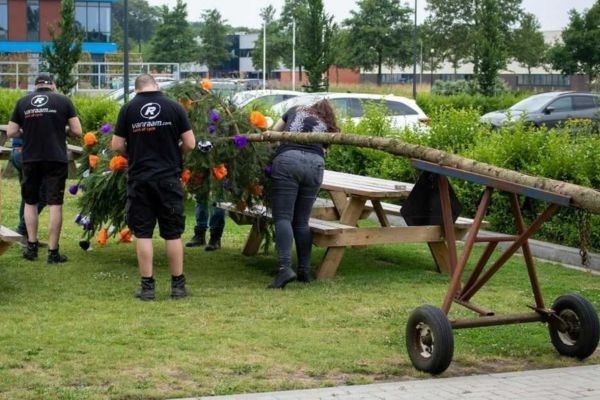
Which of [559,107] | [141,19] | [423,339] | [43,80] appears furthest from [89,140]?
[141,19]

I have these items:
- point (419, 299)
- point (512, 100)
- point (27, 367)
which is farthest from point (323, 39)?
point (27, 367)

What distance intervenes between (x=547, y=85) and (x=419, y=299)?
6972cm

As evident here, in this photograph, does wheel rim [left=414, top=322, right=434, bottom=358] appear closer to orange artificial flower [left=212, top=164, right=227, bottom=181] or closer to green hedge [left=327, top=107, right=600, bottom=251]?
orange artificial flower [left=212, top=164, right=227, bottom=181]

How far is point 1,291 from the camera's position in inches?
329

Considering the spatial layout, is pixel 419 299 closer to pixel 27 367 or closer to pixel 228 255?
pixel 228 255

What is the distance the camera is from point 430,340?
639 cm

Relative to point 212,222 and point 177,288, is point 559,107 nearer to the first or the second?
point 212,222

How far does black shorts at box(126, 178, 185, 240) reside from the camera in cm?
814

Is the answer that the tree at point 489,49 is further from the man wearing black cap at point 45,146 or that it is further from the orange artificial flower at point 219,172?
the orange artificial flower at point 219,172

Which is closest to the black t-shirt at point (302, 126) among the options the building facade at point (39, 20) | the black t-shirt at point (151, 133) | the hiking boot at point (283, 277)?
the hiking boot at point (283, 277)

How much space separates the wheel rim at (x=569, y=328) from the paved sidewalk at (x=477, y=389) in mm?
445

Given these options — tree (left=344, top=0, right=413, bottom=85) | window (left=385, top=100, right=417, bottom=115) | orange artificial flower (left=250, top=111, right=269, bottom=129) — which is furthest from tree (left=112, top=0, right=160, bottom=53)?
orange artificial flower (left=250, top=111, right=269, bottom=129)

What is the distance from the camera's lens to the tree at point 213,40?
78.9 metres

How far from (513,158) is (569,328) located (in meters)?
5.41
